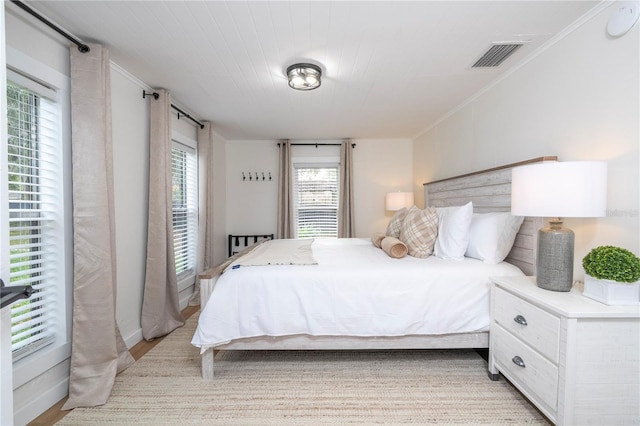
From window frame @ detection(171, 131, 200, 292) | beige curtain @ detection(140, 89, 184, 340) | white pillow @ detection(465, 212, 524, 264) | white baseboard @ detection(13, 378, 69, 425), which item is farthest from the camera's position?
window frame @ detection(171, 131, 200, 292)

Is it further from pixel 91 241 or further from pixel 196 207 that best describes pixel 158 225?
pixel 196 207

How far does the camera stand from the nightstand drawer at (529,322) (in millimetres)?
1353

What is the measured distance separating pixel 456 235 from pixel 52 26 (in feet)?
10.0

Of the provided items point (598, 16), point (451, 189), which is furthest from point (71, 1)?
point (451, 189)

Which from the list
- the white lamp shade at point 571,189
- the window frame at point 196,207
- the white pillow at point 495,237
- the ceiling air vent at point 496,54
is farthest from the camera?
the window frame at point 196,207

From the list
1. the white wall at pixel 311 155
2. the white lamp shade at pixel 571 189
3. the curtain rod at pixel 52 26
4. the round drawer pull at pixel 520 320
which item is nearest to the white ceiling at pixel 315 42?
the curtain rod at pixel 52 26

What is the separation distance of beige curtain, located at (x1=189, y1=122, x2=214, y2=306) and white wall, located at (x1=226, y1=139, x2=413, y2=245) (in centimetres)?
97

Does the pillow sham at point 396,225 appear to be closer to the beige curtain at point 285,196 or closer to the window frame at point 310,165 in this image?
the window frame at point 310,165

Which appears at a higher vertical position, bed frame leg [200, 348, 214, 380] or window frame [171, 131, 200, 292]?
window frame [171, 131, 200, 292]

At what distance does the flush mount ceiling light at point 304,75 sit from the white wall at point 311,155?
2311mm

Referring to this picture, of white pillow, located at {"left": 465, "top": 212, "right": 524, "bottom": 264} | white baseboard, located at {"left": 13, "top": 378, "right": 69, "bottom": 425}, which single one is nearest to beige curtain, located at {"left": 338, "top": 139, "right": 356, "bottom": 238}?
white pillow, located at {"left": 465, "top": 212, "right": 524, "bottom": 264}

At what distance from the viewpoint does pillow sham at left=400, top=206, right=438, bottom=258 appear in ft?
7.53

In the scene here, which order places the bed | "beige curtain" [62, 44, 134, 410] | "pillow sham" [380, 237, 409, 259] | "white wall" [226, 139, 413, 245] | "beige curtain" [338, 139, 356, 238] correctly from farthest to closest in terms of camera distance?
"white wall" [226, 139, 413, 245]
"beige curtain" [338, 139, 356, 238]
"pillow sham" [380, 237, 409, 259]
the bed
"beige curtain" [62, 44, 134, 410]

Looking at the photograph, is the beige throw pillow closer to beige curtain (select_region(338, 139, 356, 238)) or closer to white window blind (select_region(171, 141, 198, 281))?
beige curtain (select_region(338, 139, 356, 238))
